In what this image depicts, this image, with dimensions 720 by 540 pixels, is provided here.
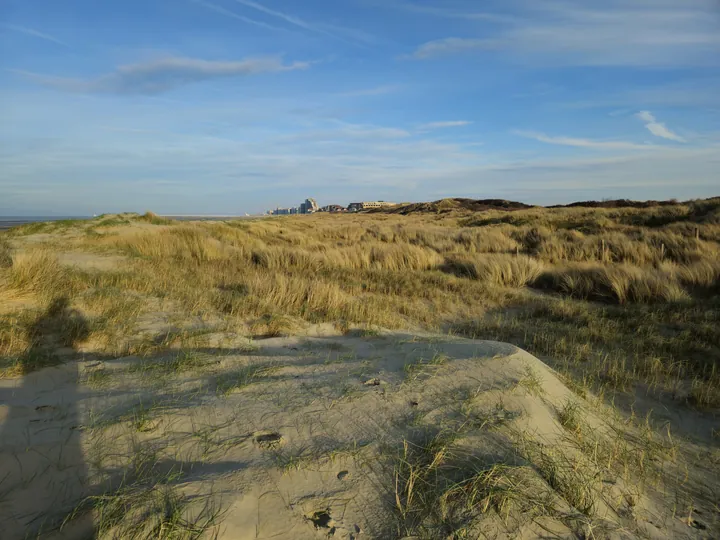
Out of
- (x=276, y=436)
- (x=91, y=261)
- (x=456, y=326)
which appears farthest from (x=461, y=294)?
(x=91, y=261)

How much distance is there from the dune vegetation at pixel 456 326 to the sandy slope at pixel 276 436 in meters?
0.07

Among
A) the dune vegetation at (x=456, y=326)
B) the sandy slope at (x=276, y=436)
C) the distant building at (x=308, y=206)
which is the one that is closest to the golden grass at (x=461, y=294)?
the dune vegetation at (x=456, y=326)

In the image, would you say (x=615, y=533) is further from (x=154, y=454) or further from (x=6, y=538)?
(x=6, y=538)

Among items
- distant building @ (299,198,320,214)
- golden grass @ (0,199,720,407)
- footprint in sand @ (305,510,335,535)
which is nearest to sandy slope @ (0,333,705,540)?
footprint in sand @ (305,510,335,535)

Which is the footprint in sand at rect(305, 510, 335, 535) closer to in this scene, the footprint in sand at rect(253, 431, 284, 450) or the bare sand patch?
the footprint in sand at rect(253, 431, 284, 450)

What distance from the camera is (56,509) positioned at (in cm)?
178

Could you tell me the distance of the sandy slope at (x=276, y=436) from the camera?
5.80ft

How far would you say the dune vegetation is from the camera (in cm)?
200

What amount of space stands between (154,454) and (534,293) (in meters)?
7.85

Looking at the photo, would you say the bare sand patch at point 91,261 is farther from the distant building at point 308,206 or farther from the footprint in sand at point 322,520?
the distant building at point 308,206

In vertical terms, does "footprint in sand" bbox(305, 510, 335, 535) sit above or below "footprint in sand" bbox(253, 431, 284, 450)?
below

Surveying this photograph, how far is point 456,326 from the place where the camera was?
19.9 ft

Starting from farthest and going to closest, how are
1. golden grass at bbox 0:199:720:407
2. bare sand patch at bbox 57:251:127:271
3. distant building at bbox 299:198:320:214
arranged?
distant building at bbox 299:198:320:214, bare sand patch at bbox 57:251:127:271, golden grass at bbox 0:199:720:407

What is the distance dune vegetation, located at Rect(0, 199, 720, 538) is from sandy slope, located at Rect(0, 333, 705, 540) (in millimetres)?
69
